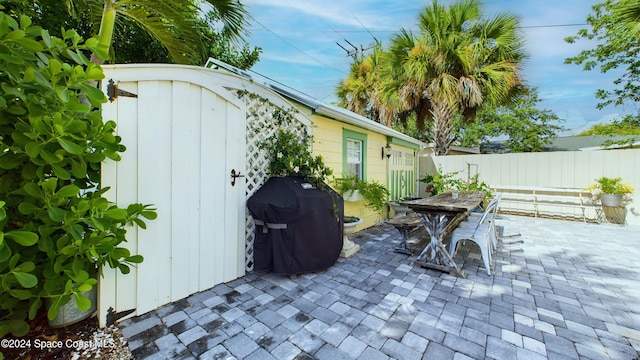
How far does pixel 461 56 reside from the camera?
6.73m

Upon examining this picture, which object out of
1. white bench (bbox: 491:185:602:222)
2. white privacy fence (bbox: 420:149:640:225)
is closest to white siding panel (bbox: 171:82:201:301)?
white bench (bbox: 491:185:602:222)

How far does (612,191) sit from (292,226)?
777 centimetres

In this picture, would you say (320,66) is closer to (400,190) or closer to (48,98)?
(400,190)

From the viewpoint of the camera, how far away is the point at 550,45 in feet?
30.9

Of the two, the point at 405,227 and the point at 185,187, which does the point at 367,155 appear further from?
the point at 185,187

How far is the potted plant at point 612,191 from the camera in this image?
5.82 meters

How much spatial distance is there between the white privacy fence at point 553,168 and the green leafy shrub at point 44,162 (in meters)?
8.56

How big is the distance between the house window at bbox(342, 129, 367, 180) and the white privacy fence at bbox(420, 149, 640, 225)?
166 inches

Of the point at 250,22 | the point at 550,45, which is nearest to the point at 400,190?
A: the point at 250,22

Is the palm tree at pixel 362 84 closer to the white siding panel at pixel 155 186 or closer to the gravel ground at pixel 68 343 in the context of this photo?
the white siding panel at pixel 155 186

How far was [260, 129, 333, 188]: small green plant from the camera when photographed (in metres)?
3.22

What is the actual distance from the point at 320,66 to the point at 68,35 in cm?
1088

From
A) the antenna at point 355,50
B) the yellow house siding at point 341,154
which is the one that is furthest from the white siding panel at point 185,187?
the antenna at point 355,50

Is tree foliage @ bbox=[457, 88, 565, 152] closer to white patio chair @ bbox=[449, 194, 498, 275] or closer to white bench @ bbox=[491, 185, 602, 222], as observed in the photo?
white bench @ bbox=[491, 185, 602, 222]
